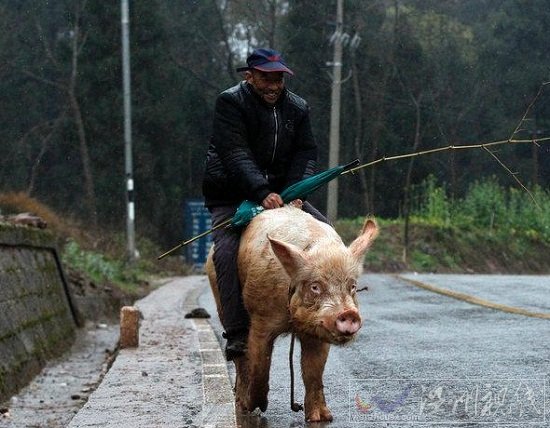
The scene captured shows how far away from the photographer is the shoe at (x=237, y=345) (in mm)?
7102

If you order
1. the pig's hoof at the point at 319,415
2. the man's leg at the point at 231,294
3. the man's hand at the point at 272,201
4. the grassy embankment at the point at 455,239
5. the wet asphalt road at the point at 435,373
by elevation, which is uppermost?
the man's hand at the point at 272,201

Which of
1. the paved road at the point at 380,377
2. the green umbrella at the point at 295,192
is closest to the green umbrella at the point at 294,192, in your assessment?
the green umbrella at the point at 295,192

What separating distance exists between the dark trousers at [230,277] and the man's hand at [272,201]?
0.89 ft

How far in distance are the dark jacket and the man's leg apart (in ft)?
1.00

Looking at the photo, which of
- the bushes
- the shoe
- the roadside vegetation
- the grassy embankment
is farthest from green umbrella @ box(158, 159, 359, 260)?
the bushes

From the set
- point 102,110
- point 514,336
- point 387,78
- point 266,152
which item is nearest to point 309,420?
point 266,152

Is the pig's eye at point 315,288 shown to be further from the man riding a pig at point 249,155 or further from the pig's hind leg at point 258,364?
the man riding a pig at point 249,155

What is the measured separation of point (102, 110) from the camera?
166 feet

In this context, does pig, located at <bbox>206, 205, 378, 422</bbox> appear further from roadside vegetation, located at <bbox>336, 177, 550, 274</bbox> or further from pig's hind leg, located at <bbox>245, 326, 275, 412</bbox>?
roadside vegetation, located at <bbox>336, 177, 550, 274</bbox>

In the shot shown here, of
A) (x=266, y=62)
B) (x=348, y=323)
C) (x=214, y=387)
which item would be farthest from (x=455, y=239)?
(x=348, y=323)

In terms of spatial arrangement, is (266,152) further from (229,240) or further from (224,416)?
(224,416)

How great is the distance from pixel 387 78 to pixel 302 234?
48.4m

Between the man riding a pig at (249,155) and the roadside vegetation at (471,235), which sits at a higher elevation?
the man riding a pig at (249,155)

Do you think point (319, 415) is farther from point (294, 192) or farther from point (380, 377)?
point (380, 377)
